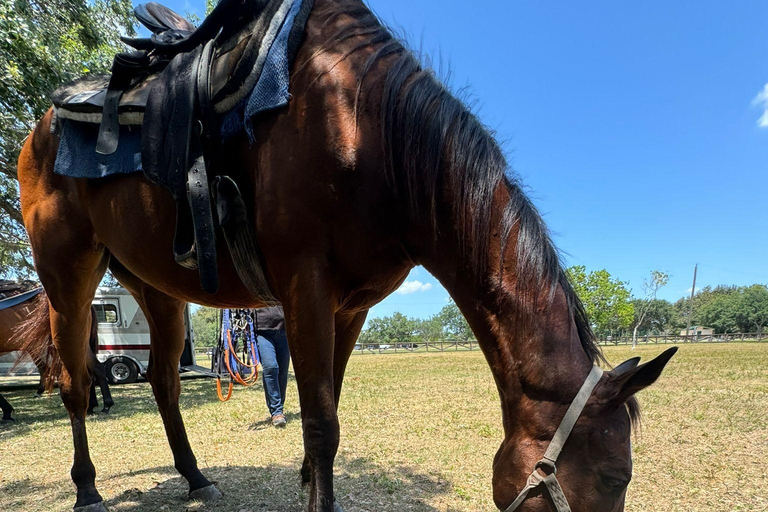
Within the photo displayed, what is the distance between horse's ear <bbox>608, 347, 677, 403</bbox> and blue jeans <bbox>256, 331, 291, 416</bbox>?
515 cm

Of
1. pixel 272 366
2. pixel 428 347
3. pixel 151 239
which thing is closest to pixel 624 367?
pixel 151 239

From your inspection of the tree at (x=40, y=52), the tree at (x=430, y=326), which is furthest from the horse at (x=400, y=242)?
the tree at (x=430, y=326)

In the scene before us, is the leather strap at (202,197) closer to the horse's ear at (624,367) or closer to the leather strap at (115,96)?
the leather strap at (115,96)

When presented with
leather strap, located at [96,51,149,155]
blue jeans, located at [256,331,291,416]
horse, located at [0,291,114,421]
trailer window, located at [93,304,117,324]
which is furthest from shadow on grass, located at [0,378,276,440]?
leather strap, located at [96,51,149,155]

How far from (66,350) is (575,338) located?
2.96 metres

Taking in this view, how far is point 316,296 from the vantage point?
1.56m

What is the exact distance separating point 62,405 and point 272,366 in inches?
210

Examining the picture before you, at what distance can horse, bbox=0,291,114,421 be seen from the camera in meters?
6.32

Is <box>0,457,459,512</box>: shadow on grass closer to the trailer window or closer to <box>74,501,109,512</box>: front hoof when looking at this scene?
<box>74,501,109,512</box>: front hoof

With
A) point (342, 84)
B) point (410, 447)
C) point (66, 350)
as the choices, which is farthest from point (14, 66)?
point (410, 447)

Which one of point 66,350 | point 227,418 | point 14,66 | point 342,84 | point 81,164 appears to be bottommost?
point 227,418

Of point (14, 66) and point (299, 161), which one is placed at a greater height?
point (14, 66)

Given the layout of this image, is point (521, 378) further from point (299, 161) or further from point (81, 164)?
point (81, 164)

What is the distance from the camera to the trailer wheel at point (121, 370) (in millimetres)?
12336
